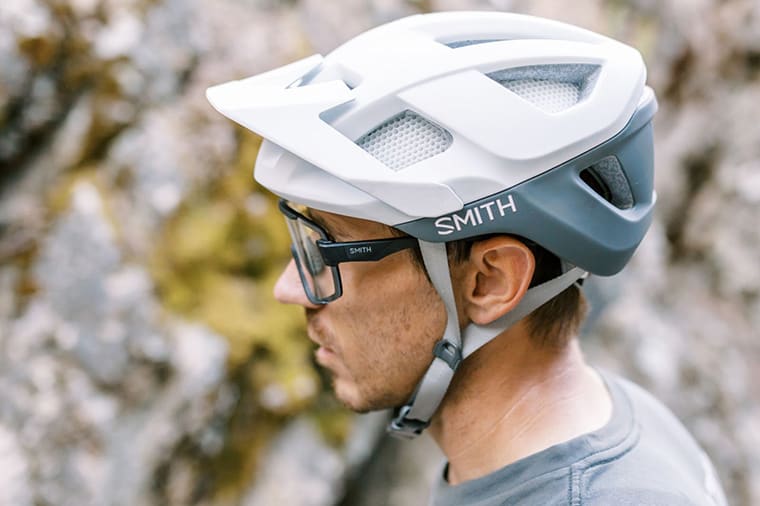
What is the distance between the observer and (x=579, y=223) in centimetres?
180

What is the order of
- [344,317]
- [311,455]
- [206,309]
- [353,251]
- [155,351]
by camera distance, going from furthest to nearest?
1. [311,455]
2. [206,309]
3. [155,351]
4. [344,317]
5. [353,251]

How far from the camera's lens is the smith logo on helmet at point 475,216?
1761 millimetres

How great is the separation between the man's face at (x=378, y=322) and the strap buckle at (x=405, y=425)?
0.18ft

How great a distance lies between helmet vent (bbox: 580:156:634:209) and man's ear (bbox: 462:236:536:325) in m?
0.29

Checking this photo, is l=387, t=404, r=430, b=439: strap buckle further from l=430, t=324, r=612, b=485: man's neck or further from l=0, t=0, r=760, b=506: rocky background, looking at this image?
l=0, t=0, r=760, b=506: rocky background

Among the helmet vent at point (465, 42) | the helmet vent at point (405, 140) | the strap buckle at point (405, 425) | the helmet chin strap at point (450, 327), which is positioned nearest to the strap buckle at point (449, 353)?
the helmet chin strap at point (450, 327)

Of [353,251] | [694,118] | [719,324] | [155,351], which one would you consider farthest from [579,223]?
[694,118]

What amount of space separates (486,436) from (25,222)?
340 centimetres

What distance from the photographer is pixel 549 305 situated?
2.04 meters

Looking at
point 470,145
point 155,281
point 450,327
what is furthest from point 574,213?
point 155,281

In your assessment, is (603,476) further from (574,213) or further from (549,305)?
(574,213)

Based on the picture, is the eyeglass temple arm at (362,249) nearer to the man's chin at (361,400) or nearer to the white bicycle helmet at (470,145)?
the white bicycle helmet at (470,145)

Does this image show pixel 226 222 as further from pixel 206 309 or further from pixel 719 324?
pixel 719 324

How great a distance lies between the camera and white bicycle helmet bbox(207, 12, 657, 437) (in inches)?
68.6
